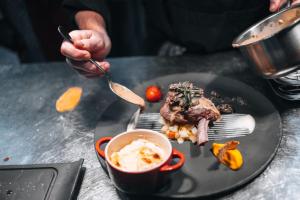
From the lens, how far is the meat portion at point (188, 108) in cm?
176

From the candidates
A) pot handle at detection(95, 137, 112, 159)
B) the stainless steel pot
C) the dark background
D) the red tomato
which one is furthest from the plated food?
the dark background

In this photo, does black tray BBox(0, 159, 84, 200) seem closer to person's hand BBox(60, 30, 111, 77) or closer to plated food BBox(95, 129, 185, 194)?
plated food BBox(95, 129, 185, 194)

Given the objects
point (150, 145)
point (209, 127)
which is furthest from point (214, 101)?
point (150, 145)

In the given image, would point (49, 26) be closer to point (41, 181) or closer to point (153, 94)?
point (153, 94)

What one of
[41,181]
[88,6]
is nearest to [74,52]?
[88,6]

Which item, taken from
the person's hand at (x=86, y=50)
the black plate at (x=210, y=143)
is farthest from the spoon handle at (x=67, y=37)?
the black plate at (x=210, y=143)

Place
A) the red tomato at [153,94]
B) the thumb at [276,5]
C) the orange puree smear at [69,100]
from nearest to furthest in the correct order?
the thumb at [276,5], the red tomato at [153,94], the orange puree smear at [69,100]

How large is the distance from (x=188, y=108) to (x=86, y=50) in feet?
2.18

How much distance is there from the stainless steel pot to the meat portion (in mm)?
341

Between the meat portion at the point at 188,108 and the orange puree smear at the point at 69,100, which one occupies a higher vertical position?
the meat portion at the point at 188,108

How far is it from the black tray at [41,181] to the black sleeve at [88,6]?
43.2 inches

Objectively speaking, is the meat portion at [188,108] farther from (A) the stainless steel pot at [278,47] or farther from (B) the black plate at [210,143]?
(A) the stainless steel pot at [278,47]

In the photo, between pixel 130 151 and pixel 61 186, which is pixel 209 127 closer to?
pixel 130 151

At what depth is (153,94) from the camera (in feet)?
6.51
